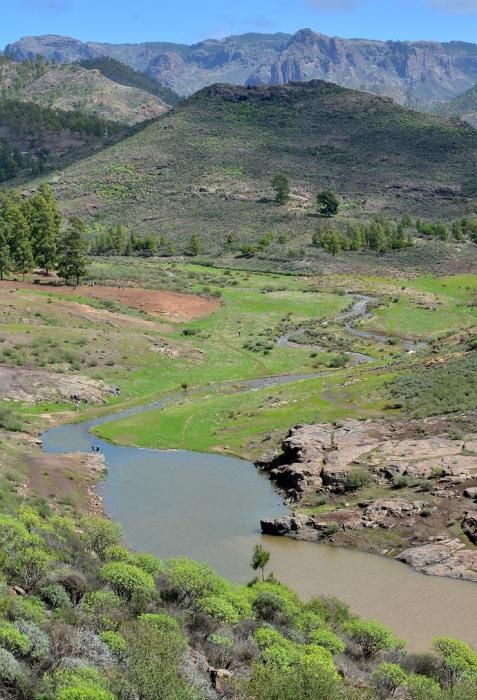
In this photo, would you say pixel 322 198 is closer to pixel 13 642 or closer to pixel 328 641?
pixel 328 641

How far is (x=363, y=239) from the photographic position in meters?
167

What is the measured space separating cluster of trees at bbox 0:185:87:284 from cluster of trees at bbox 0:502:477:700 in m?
76.5

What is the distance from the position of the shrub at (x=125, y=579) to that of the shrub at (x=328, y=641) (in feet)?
19.3

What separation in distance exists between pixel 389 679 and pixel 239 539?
58.2ft

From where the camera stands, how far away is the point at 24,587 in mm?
27516

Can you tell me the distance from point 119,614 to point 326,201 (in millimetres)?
167351

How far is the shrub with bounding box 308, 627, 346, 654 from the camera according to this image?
88.5 feet

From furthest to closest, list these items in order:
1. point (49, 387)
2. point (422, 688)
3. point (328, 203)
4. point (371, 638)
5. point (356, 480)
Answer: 1. point (328, 203)
2. point (49, 387)
3. point (356, 480)
4. point (371, 638)
5. point (422, 688)

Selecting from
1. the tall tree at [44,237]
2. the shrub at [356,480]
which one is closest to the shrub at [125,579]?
the shrub at [356,480]

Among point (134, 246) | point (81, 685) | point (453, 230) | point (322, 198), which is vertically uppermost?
point (322, 198)

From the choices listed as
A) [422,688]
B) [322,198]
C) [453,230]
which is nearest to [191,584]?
[422,688]

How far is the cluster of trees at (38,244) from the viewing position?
10712 centimetres

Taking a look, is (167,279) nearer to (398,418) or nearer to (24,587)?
(398,418)

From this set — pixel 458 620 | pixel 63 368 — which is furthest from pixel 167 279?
pixel 458 620
